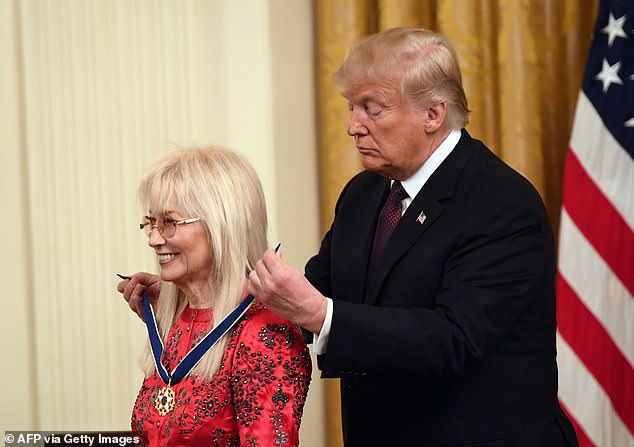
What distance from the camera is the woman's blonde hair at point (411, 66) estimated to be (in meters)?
2.69

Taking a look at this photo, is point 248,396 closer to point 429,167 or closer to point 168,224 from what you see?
point 168,224

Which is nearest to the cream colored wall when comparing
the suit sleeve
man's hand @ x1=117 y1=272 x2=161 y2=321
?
man's hand @ x1=117 y1=272 x2=161 y2=321

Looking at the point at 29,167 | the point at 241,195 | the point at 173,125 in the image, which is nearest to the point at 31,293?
the point at 29,167

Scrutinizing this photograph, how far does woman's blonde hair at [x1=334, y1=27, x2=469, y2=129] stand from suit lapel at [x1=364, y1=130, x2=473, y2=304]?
0.14 metres

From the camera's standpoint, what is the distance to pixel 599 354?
3.88 meters

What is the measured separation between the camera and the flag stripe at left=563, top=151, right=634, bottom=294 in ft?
12.6

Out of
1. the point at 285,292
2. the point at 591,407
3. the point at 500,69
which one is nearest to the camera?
the point at 285,292

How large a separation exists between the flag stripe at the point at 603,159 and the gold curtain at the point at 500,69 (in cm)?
35

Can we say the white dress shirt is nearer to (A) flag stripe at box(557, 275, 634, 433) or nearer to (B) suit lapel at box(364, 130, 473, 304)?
(B) suit lapel at box(364, 130, 473, 304)

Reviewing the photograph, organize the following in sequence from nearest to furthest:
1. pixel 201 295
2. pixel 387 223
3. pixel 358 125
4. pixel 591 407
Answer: pixel 201 295 → pixel 358 125 → pixel 387 223 → pixel 591 407

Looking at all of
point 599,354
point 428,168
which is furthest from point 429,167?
point 599,354

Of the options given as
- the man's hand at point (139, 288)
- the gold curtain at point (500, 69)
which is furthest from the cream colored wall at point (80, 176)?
the man's hand at point (139, 288)

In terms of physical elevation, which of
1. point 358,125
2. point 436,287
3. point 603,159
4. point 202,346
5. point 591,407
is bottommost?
point 591,407

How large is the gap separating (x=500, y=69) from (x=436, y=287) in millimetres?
1867
